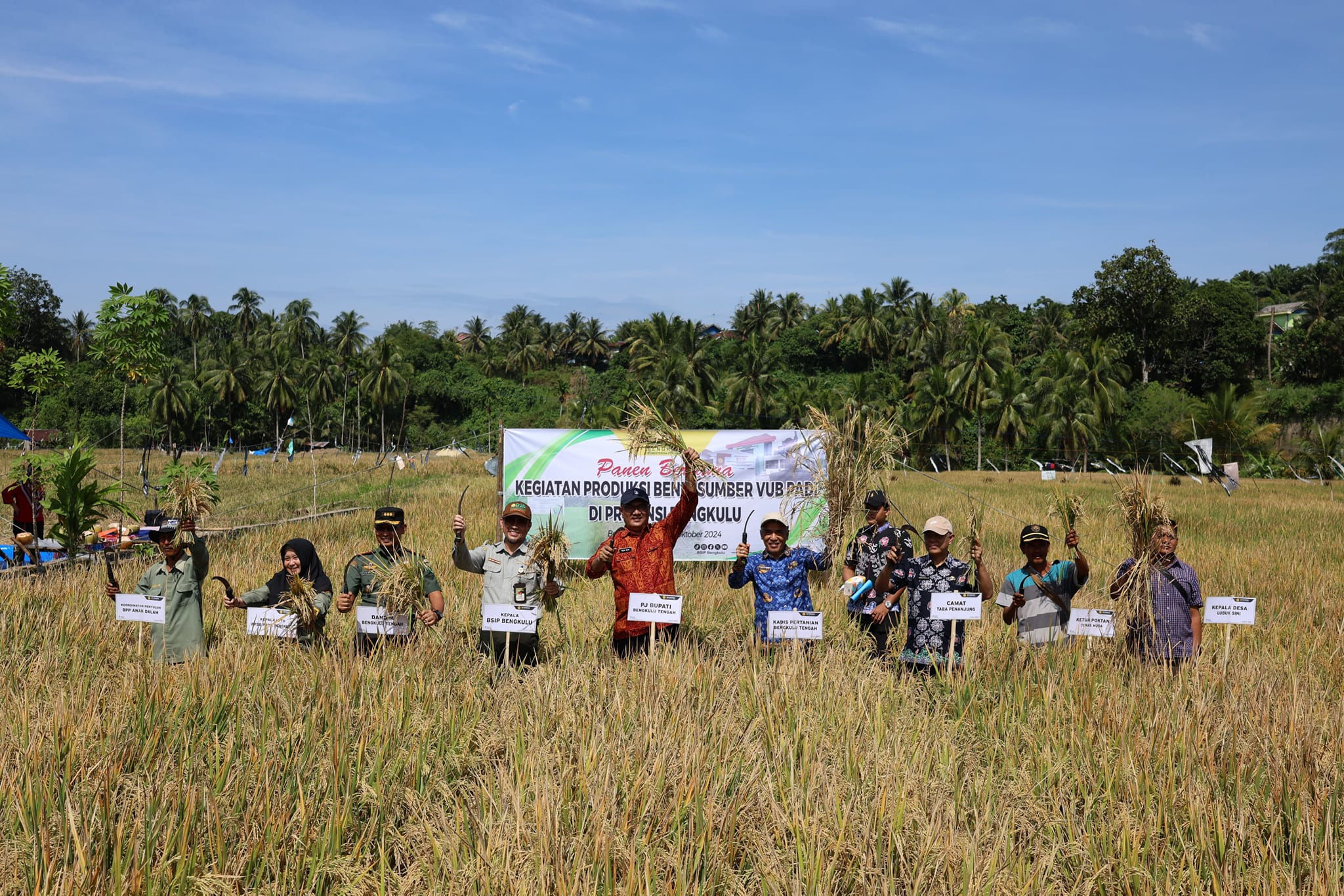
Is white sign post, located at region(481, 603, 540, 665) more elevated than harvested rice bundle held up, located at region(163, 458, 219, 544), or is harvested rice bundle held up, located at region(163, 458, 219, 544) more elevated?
harvested rice bundle held up, located at region(163, 458, 219, 544)

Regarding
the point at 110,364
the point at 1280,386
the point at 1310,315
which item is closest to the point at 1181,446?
the point at 1280,386

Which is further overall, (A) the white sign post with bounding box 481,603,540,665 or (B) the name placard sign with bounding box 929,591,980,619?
(A) the white sign post with bounding box 481,603,540,665

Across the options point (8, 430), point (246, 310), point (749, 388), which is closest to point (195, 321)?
point (246, 310)

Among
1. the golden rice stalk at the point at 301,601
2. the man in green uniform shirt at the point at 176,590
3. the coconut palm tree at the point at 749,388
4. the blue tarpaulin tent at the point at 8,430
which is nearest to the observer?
the golden rice stalk at the point at 301,601

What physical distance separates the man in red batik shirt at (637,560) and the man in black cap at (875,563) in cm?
124

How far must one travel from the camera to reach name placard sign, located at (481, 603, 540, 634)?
18.8ft

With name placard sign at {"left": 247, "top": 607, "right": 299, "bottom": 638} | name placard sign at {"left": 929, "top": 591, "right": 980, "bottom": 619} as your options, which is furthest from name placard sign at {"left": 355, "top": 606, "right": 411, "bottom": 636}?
name placard sign at {"left": 929, "top": 591, "right": 980, "bottom": 619}

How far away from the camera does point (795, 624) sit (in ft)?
19.3

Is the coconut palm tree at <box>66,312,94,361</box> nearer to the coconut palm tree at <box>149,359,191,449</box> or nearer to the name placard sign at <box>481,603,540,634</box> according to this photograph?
the coconut palm tree at <box>149,359,191,449</box>

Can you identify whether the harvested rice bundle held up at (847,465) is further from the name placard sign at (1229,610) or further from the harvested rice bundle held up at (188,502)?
the harvested rice bundle held up at (188,502)

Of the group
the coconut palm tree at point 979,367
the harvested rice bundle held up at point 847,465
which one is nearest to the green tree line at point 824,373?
the coconut palm tree at point 979,367

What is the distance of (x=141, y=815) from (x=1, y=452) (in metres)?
50.5

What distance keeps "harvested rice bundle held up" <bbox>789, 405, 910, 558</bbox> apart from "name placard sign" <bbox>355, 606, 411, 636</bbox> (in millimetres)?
2986

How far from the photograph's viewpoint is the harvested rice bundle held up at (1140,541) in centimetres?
573
